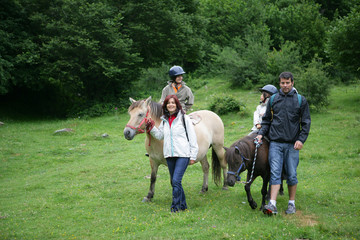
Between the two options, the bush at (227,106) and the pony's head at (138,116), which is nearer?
the pony's head at (138,116)

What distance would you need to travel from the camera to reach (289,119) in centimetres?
598

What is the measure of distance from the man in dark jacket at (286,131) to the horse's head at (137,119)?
2.62 meters

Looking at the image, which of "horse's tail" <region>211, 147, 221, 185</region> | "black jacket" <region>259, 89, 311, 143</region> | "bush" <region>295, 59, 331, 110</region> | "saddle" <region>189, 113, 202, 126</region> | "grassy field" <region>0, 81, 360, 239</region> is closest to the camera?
"grassy field" <region>0, 81, 360, 239</region>

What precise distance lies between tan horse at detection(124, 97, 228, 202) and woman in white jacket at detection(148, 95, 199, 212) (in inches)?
14.3

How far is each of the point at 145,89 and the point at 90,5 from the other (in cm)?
1027

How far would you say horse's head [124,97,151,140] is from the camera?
6.55 m

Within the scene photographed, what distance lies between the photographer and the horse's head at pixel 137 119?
655 cm

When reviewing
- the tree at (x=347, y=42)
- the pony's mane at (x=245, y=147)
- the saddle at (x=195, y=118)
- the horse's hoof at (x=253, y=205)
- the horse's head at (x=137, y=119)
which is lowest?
the horse's hoof at (x=253, y=205)

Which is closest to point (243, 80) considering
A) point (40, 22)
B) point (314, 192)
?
point (40, 22)

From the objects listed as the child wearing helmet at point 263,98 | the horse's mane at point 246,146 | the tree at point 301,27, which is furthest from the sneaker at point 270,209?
the tree at point 301,27

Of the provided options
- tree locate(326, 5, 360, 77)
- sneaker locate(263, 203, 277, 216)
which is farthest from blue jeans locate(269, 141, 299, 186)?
tree locate(326, 5, 360, 77)

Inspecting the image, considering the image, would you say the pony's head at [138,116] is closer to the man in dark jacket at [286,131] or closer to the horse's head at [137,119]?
the horse's head at [137,119]

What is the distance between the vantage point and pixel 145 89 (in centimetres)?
3088

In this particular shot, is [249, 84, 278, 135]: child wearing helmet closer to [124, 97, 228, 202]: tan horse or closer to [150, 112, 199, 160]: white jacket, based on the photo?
[124, 97, 228, 202]: tan horse
